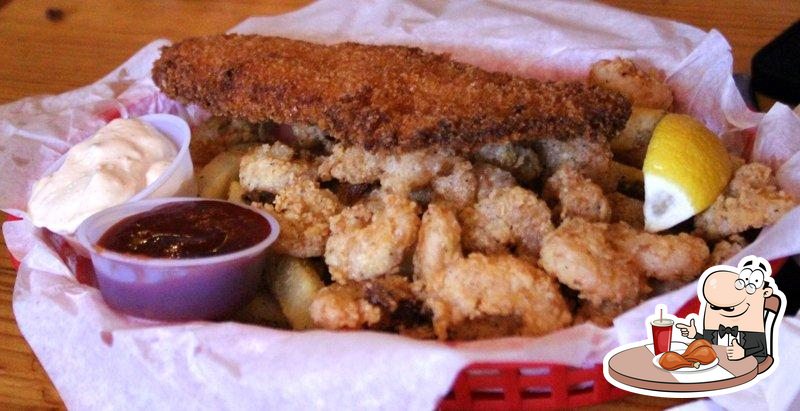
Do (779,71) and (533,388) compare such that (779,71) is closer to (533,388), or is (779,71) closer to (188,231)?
(533,388)

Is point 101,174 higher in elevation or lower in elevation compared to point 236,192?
higher

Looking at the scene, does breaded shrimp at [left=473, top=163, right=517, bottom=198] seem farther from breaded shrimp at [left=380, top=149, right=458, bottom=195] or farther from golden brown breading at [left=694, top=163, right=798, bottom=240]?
golden brown breading at [left=694, top=163, right=798, bottom=240]

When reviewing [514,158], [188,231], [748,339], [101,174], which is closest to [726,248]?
[748,339]

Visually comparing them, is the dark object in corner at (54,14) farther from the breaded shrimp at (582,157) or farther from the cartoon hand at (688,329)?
the cartoon hand at (688,329)

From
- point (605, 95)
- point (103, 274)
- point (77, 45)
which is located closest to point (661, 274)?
point (605, 95)

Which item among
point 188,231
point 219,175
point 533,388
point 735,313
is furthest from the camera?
point 219,175

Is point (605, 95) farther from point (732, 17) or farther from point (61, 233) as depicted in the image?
point (732, 17)
